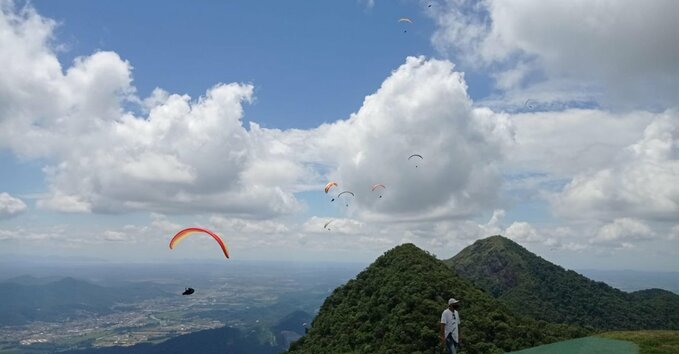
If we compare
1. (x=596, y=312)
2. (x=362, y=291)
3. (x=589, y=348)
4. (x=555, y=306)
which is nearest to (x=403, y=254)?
(x=362, y=291)

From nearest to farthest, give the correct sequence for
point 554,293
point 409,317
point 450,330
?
point 450,330
point 409,317
point 554,293

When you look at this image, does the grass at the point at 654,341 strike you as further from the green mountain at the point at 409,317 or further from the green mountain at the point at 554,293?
the green mountain at the point at 554,293

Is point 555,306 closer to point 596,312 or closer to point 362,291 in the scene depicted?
point 596,312

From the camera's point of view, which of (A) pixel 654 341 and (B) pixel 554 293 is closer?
(A) pixel 654 341

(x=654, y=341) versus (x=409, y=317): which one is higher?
(x=654, y=341)

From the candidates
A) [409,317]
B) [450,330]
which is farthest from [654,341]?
[409,317]

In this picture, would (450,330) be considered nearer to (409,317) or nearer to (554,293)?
(409,317)
